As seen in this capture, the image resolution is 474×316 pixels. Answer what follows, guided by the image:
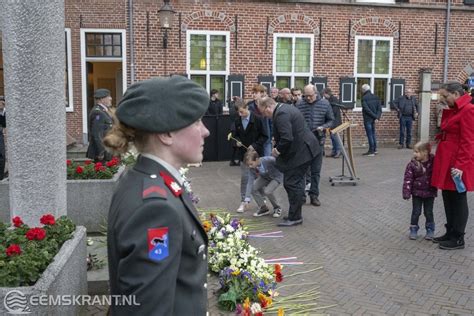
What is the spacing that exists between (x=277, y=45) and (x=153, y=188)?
50.6 ft

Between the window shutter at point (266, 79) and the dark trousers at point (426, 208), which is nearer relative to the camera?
the dark trousers at point (426, 208)

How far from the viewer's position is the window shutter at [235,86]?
16141 mm

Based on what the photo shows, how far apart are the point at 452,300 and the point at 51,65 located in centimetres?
399

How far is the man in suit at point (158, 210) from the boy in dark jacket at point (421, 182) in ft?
16.5

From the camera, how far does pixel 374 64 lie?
17.4 meters

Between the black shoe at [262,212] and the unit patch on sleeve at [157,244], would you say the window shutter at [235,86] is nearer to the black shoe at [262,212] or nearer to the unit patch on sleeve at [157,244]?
the black shoe at [262,212]

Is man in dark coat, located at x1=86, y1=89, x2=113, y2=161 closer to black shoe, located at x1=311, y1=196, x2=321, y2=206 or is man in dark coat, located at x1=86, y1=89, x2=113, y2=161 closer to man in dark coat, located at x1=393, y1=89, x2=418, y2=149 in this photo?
black shoe, located at x1=311, y1=196, x2=321, y2=206

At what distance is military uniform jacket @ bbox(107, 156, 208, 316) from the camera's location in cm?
154

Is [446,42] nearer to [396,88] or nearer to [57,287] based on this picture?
[396,88]

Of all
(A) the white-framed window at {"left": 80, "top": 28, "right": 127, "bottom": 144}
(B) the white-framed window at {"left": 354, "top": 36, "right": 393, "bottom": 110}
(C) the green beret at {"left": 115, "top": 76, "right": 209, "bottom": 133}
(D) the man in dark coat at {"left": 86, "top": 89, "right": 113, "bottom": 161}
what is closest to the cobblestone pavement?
(D) the man in dark coat at {"left": 86, "top": 89, "right": 113, "bottom": 161}

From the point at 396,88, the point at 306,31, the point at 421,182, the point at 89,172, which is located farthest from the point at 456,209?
the point at 396,88

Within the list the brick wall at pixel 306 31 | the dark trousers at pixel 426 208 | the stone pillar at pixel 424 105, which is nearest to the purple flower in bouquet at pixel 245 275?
the dark trousers at pixel 426 208

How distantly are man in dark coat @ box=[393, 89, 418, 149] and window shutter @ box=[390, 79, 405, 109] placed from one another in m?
0.30

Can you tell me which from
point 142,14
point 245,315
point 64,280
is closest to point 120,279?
point 64,280
